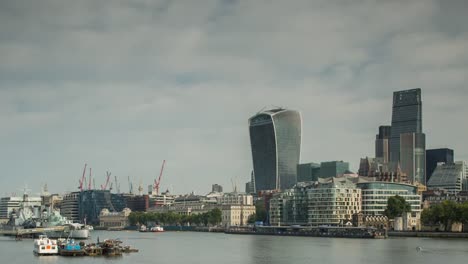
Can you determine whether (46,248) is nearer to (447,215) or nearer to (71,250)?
(71,250)

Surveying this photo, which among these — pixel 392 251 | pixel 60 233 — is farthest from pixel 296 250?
pixel 60 233

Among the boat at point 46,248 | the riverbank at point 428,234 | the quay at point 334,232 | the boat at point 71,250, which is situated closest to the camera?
the boat at point 71,250

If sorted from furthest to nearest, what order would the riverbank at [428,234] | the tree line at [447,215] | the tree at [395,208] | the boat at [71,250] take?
the tree at [395,208] < the tree line at [447,215] < the riverbank at [428,234] < the boat at [71,250]

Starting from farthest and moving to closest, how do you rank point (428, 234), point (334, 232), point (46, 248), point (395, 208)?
point (395, 208) → point (334, 232) → point (428, 234) → point (46, 248)

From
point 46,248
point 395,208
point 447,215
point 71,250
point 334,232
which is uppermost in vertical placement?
point 395,208

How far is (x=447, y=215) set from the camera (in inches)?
6727

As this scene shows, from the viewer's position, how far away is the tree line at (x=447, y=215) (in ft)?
550

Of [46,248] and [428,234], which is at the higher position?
[46,248]

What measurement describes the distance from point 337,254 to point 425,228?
91.4 metres

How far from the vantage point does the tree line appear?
168m

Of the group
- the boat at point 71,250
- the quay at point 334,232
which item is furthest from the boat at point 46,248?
the quay at point 334,232

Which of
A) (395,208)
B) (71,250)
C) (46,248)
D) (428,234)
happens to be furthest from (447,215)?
(46,248)

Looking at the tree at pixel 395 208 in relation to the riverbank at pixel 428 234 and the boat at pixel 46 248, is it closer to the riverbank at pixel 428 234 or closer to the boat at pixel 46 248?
the riverbank at pixel 428 234

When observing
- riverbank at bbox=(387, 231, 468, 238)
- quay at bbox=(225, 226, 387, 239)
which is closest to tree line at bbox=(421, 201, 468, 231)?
riverbank at bbox=(387, 231, 468, 238)
